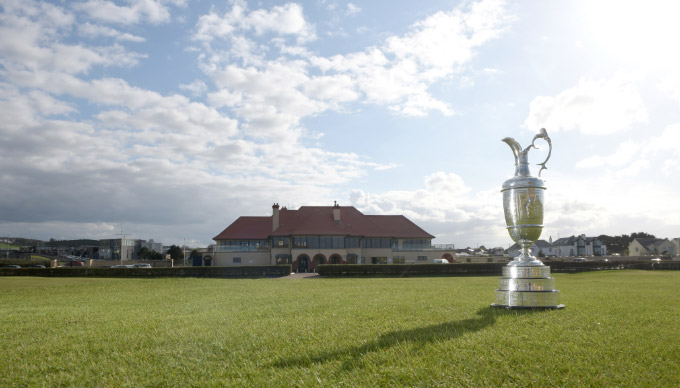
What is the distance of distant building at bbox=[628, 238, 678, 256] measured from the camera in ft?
358

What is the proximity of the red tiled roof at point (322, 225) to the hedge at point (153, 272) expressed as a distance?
13125 millimetres

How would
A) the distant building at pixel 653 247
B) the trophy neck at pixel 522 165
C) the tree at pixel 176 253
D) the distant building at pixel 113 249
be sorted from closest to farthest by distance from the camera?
1. the trophy neck at pixel 522 165
2. the tree at pixel 176 253
3. the distant building at pixel 113 249
4. the distant building at pixel 653 247

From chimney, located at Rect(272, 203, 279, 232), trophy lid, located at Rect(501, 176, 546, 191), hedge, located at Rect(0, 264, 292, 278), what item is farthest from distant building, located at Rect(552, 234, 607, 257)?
trophy lid, located at Rect(501, 176, 546, 191)

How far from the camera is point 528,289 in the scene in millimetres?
9570

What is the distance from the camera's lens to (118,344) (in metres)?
7.15

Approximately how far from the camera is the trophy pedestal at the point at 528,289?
9.50 metres

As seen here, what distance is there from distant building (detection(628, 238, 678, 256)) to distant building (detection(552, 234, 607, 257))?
1175 centimetres

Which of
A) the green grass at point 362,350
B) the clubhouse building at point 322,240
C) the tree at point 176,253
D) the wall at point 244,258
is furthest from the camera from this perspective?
the tree at point 176,253

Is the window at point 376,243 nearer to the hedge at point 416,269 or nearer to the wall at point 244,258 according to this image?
the wall at point 244,258

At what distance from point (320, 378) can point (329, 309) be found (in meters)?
6.00

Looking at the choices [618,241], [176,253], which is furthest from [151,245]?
[618,241]

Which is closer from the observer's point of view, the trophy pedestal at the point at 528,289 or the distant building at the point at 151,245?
the trophy pedestal at the point at 528,289

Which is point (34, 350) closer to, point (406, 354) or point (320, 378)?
point (320, 378)

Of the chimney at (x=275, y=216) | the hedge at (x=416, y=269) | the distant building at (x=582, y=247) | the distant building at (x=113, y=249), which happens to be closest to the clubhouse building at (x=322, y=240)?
the chimney at (x=275, y=216)
